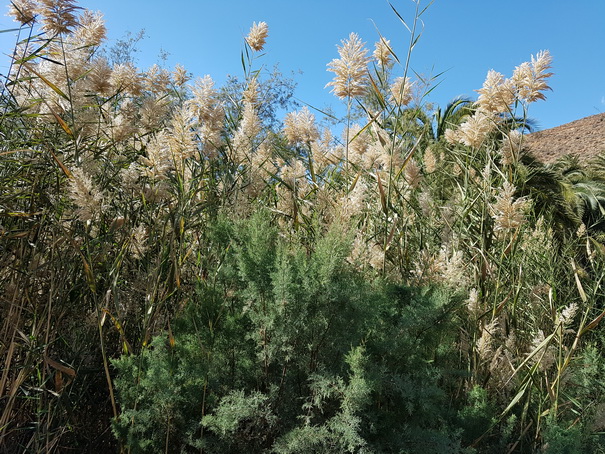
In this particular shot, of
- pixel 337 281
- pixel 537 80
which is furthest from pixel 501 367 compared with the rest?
pixel 537 80

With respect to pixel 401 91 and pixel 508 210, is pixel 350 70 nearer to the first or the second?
pixel 401 91

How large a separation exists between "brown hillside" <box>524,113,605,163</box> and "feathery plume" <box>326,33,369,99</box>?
610 inches

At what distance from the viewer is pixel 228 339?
181 centimetres

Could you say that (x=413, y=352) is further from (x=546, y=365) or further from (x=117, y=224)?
(x=117, y=224)

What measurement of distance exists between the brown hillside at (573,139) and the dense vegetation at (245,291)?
50.6ft

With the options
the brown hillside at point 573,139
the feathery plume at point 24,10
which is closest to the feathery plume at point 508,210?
the feathery plume at point 24,10

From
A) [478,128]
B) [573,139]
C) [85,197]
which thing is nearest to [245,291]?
[85,197]

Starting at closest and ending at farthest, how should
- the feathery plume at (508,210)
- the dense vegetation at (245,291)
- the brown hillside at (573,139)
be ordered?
the dense vegetation at (245,291) < the feathery plume at (508,210) < the brown hillside at (573,139)

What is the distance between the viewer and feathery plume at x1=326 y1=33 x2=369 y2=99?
2.54 metres

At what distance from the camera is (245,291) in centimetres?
175

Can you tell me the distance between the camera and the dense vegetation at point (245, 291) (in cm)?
170

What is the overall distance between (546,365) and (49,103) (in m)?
2.47

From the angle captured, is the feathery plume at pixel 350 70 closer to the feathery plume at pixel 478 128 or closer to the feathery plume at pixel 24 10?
the feathery plume at pixel 478 128

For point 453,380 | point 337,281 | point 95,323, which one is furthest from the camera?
point 453,380
